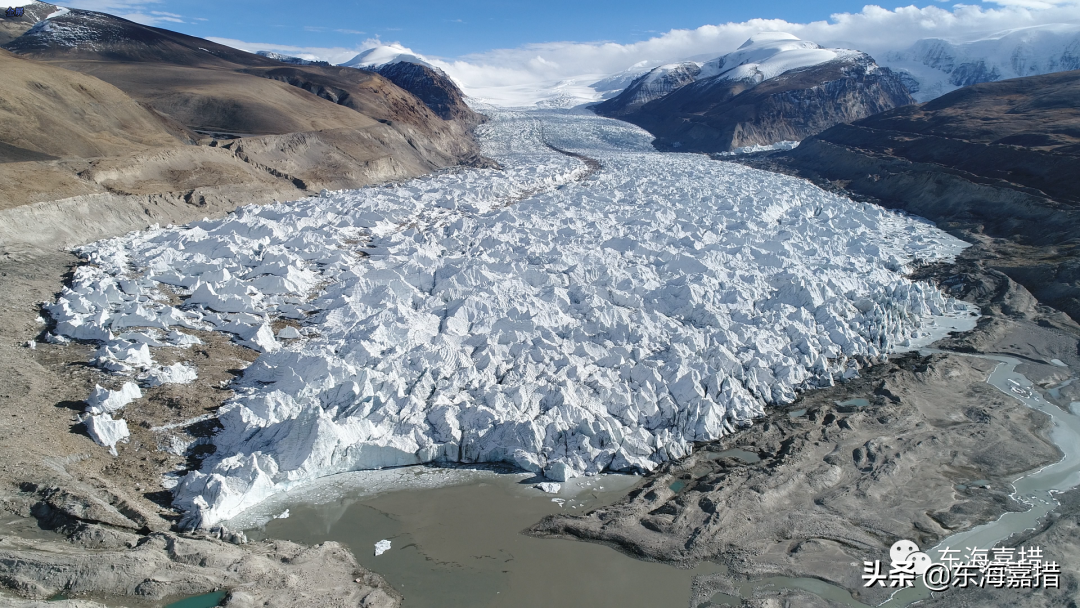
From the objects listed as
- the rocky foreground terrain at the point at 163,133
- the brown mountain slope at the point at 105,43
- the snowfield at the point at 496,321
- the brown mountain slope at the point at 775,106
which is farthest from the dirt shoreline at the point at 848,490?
the brown mountain slope at the point at 105,43

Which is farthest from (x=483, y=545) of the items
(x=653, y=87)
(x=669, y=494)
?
(x=653, y=87)

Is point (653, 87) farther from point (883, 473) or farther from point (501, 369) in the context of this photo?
point (883, 473)

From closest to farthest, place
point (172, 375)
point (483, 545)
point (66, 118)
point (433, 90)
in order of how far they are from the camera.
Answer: point (483, 545) → point (172, 375) → point (66, 118) → point (433, 90)

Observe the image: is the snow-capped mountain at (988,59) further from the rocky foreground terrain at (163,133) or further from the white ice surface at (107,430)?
the white ice surface at (107,430)

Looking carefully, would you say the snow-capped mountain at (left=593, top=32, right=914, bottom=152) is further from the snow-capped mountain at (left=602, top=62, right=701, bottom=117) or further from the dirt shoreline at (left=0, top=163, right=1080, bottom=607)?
the dirt shoreline at (left=0, top=163, right=1080, bottom=607)

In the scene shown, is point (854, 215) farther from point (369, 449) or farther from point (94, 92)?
point (94, 92)

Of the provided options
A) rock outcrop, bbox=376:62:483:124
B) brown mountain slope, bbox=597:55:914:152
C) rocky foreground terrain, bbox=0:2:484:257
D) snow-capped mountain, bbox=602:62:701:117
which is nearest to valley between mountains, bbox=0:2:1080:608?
rocky foreground terrain, bbox=0:2:484:257

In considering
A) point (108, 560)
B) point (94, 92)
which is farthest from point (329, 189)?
point (108, 560)
